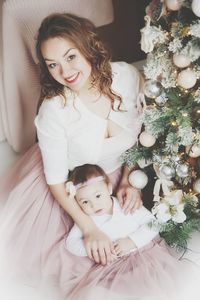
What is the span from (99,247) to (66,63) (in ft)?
1.81

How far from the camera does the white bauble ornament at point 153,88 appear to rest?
124 centimetres

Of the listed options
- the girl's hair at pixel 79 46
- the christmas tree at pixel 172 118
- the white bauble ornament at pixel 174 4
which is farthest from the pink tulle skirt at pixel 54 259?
the white bauble ornament at pixel 174 4

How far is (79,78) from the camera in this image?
1.26 metres

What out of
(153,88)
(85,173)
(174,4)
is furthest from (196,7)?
(85,173)

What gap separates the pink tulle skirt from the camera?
49.3 inches

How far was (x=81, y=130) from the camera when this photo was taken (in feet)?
4.38

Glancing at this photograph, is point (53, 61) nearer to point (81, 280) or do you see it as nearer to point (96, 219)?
point (96, 219)

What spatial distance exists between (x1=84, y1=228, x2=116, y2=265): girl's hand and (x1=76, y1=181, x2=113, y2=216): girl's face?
73mm

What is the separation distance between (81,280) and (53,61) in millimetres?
639

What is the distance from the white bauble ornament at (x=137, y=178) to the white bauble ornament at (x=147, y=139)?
0.14 metres

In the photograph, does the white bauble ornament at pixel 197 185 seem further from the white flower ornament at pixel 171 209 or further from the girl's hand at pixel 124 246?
the girl's hand at pixel 124 246

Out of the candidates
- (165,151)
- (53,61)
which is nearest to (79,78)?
(53,61)

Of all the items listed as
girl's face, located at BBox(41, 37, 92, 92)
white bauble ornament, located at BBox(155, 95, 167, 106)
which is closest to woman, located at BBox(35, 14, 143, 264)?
girl's face, located at BBox(41, 37, 92, 92)

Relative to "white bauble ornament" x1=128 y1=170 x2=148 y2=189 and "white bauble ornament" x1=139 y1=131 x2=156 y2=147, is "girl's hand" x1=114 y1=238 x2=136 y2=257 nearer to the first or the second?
"white bauble ornament" x1=128 y1=170 x2=148 y2=189
